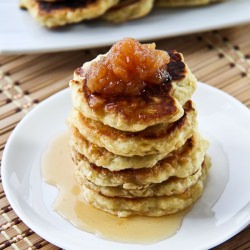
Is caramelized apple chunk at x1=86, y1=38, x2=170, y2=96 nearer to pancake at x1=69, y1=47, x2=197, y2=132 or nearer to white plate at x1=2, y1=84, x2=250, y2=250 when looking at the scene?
pancake at x1=69, y1=47, x2=197, y2=132

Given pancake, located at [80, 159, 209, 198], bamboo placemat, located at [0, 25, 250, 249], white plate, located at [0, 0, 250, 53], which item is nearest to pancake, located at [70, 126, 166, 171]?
pancake, located at [80, 159, 209, 198]

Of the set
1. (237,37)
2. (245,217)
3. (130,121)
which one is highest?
(130,121)

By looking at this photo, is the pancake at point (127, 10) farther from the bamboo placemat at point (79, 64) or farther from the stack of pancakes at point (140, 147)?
the stack of pancakes at point (140, 147)

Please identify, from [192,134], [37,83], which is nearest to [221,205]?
[192,134]

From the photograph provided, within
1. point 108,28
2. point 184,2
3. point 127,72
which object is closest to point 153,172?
point 127,72

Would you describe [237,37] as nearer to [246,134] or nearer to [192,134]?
[246,134]

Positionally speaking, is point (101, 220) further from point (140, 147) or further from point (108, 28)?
point (108, 28)
